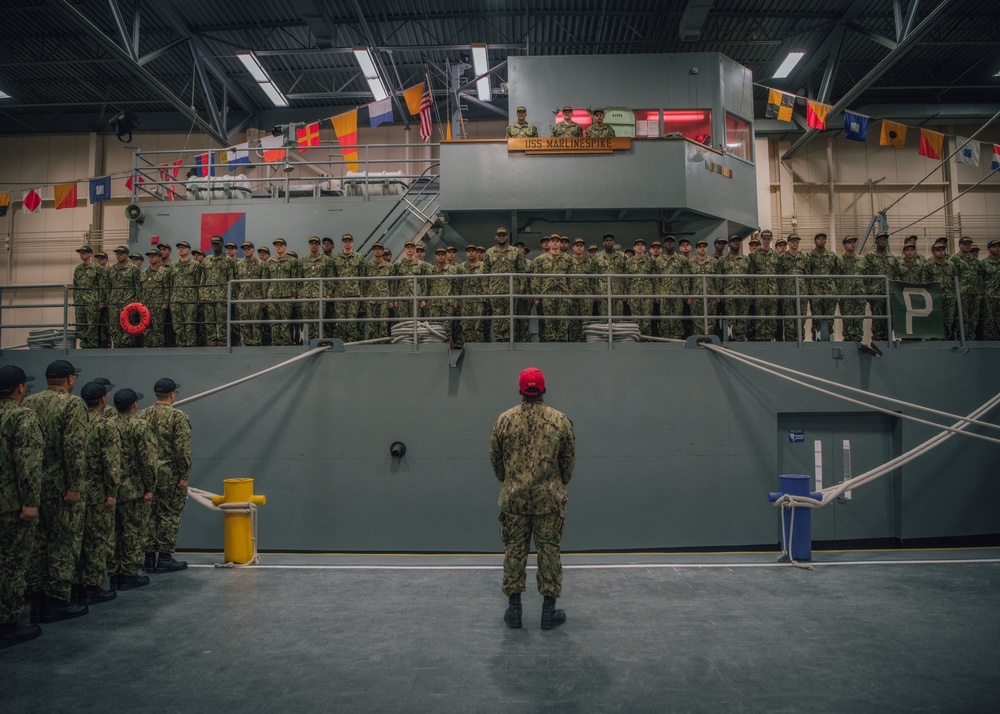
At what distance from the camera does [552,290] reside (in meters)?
8.80

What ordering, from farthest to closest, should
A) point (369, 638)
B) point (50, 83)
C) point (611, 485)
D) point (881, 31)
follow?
point (50, 83) → point (881, 31) → point (611, 485) → point (369, 638)

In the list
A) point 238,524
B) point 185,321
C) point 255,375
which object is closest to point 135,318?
point 185,321

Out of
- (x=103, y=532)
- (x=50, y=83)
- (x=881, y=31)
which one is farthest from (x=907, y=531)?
(x=50, y=83)

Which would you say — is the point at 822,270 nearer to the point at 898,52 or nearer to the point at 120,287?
the point at 898,52

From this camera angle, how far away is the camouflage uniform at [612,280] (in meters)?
8.91

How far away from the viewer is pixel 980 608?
206 inches

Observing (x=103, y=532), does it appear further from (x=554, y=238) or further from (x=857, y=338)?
(x=857, y=338)

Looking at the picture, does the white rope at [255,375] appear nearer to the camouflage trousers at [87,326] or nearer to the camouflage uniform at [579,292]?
the camouflage trousers at [87,326]

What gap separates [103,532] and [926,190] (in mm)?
23998

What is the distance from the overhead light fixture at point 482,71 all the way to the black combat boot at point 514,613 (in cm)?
1391

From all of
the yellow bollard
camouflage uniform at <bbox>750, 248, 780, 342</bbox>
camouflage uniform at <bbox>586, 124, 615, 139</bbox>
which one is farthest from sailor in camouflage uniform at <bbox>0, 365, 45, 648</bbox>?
camouflage uniform at <bbox>586, 124, 615, 139</bbox>

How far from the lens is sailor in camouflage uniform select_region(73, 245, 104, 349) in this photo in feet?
31.1

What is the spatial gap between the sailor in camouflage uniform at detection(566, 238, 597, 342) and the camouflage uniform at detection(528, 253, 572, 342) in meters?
0.11

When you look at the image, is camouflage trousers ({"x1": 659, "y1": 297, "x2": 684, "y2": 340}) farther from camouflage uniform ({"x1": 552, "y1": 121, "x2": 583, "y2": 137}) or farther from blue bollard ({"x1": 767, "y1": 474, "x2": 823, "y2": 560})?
camouflage uniform ({"x1": 552, "y1": 121, "x2": 583, "y2": 137})
